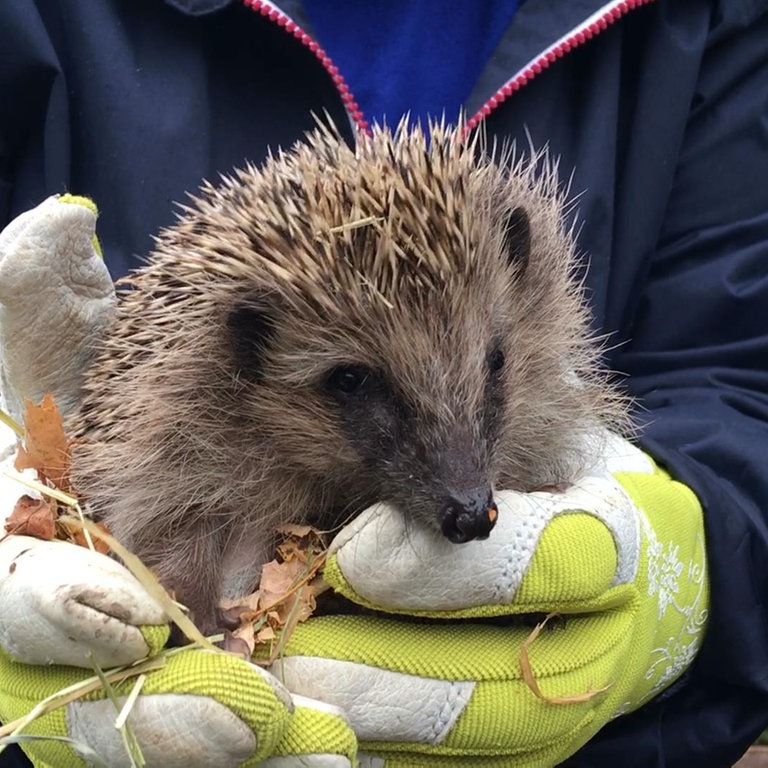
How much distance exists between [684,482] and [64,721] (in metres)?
0.81

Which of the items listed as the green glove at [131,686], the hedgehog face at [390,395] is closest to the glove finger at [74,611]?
the green glove at [131,686]

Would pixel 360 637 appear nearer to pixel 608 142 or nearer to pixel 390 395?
pixel 390 395

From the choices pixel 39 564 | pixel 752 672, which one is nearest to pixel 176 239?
pixel 39 564

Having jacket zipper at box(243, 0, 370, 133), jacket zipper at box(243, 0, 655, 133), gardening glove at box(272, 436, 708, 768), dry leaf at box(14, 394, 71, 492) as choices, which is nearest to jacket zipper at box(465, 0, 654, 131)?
jacket zipper at box(243, 0, 655, 133)

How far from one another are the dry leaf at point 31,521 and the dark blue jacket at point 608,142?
52 centimetres

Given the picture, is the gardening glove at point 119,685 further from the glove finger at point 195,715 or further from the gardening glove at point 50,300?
the gardening glove at point 50,300

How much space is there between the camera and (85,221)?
1.01m

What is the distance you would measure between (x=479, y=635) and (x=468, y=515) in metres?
0.20

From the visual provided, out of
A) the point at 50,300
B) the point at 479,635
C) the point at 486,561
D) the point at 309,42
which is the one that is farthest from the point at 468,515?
the point at 309,42

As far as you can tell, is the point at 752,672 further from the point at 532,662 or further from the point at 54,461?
the point at 54,461

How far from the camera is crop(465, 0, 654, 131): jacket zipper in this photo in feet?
4.36

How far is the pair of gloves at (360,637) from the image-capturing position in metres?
0.79

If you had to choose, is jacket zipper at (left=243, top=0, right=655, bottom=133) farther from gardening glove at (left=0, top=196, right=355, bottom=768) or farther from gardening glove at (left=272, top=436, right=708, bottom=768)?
gardening glove at (left=0, top=196, right=355, bottom=768)

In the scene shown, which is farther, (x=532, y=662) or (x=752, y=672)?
(x=752, y=672)
